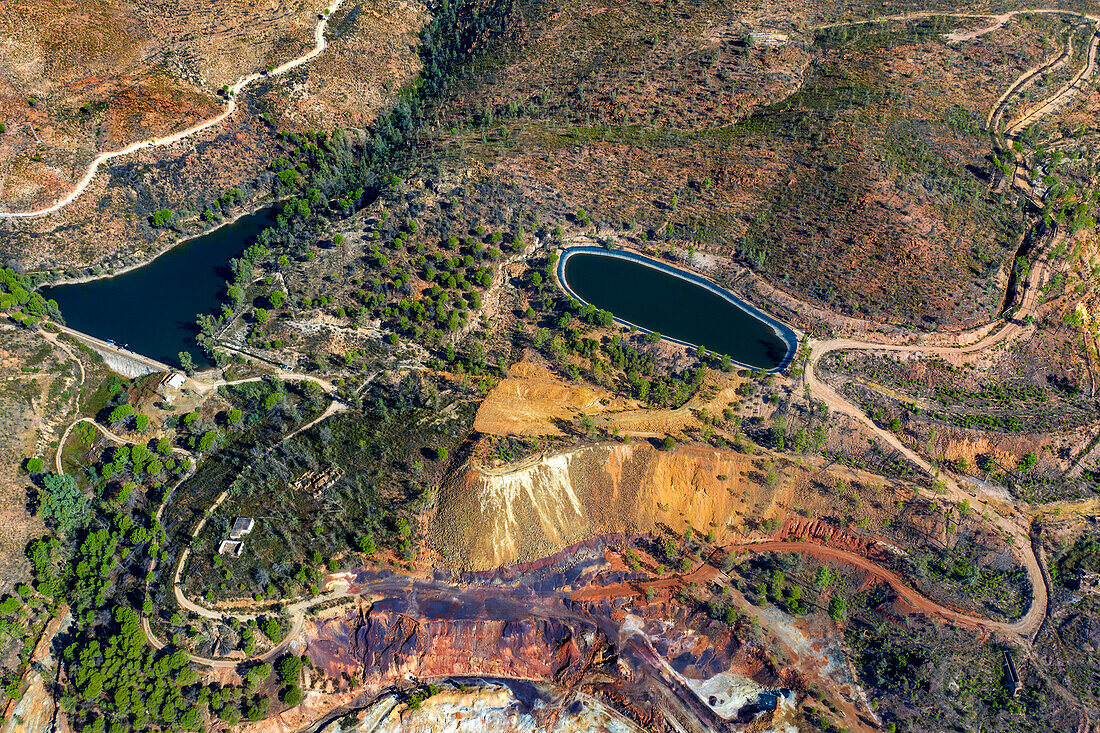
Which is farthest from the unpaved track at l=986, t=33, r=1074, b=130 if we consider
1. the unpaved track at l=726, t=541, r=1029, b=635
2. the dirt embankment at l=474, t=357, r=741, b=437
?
the unpaved track at l=726, t=541, r=1029, b=635

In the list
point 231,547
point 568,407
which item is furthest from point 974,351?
point 231,547

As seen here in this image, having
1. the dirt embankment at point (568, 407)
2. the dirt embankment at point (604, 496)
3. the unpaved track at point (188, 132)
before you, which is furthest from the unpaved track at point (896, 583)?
the unpaved track at point (188, 132)

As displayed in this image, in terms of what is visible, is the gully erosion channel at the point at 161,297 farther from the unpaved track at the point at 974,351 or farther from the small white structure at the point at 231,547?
the unpaved track at the point at 974,351

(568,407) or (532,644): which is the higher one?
(568,407)

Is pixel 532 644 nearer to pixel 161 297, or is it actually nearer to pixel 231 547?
pixel 231 547

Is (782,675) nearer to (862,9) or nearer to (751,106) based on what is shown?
(751,106)

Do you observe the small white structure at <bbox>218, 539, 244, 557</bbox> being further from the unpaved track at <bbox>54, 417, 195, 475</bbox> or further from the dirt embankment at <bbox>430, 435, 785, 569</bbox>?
the dirt embankment at <bbox>430, 435, 785, 569</bbox>
